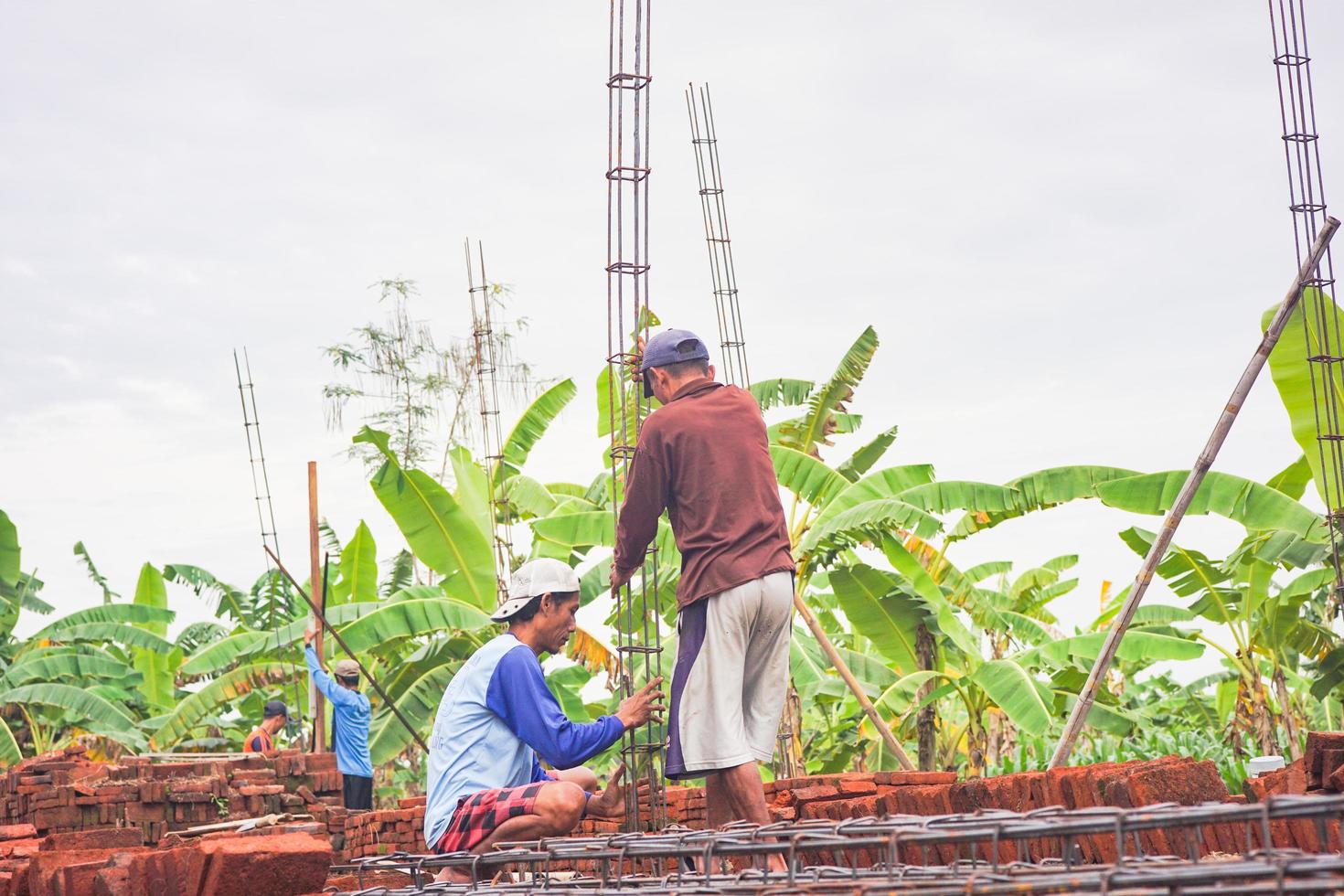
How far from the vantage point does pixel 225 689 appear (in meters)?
14.4

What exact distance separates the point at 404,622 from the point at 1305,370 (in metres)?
7.36

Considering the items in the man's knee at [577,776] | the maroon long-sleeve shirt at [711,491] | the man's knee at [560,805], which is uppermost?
the maroon long-sleeve shirt at [711,491]

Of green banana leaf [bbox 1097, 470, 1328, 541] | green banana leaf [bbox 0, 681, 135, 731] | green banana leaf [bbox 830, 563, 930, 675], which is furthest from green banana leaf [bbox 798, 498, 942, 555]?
green banana leaf [bbox 0, 681, 135, 731]

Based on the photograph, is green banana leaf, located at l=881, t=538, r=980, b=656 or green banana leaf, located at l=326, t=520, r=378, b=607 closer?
green banana leaf, located at l=881, t=538, r=980, b=656

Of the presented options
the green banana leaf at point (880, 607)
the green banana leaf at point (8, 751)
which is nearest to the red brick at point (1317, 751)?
the green banana leaf at point (880, 607)

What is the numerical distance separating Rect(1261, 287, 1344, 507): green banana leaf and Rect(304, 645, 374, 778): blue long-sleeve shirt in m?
6.94

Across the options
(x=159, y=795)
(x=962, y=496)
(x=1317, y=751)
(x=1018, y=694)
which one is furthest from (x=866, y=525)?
(x=1317, y=751)

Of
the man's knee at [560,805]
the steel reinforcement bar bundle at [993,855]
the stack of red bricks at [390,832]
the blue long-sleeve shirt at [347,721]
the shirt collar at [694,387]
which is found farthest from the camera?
the blue long-sleeve shirt at [347,721]

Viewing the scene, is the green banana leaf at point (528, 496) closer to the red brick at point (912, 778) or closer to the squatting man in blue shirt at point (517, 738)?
the red brick at point (912, 778)

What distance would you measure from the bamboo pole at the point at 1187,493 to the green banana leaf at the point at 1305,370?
9.17ft

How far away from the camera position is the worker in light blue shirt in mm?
10320

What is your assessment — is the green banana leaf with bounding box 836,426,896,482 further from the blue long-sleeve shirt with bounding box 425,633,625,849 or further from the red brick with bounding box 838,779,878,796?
the blue long-sleeve shirt with bounding box 425,633,625,849

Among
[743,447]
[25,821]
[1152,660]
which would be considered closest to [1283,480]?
[1152,660]

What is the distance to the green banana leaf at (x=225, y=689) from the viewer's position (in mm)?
14320
